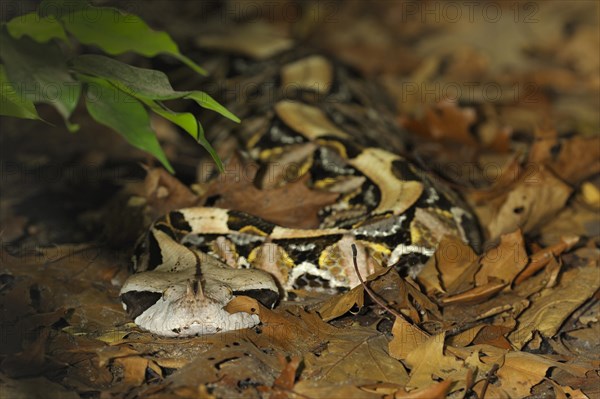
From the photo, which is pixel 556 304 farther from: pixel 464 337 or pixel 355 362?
pixel 355 362

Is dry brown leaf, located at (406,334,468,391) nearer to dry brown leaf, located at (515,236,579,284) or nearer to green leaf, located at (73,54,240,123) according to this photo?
dry brown leaf, located at (515,236,579,284)

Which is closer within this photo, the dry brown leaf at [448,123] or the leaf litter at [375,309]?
the leaf litter at [375,309]

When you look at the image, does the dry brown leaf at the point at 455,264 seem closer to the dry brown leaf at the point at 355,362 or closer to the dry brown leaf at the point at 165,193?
the dry brown leaf at the point at 355,362

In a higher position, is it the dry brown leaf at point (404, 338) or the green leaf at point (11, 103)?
the green leaf at point (11, 103)

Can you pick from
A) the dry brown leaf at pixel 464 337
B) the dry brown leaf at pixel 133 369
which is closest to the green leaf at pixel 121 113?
the dry brown leaf at pixel 133 369

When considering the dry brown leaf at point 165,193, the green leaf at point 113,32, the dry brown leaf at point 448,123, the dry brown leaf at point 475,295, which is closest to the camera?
the green leaf at point 113,32
